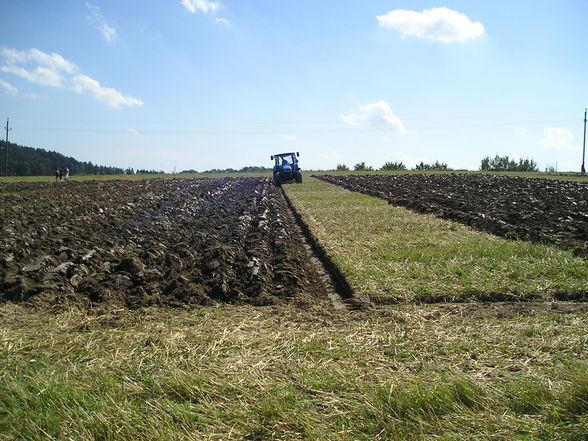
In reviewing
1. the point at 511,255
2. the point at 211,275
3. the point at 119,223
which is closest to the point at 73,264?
the point at 211,275

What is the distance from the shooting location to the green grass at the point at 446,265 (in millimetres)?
6406

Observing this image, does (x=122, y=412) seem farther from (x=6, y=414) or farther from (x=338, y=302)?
(x=338, y=302)

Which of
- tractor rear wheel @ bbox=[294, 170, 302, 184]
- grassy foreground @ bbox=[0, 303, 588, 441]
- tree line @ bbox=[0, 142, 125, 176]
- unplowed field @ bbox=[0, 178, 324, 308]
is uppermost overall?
→ tree line @ bbox=[0, 142, 125, 176]

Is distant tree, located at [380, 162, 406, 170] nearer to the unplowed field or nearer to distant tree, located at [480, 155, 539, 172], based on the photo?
distant tree, located at [480, 155, 539, 172]

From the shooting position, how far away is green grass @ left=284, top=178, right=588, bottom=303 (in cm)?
641

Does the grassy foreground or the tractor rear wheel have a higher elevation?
the tractor rear wheel

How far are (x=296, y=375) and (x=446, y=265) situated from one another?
4.75 meters

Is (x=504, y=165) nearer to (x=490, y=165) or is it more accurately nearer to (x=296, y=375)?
(x=490, y=165)

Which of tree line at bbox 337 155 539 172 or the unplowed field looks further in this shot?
tree line at bbox 337 155 539 172

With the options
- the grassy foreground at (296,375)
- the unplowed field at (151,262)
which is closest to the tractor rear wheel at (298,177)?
the unplowed field at (151,262)

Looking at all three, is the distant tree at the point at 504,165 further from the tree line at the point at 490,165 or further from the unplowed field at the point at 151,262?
the unplowed field at the point at 151,262

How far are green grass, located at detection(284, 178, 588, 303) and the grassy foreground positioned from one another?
736 millimetres

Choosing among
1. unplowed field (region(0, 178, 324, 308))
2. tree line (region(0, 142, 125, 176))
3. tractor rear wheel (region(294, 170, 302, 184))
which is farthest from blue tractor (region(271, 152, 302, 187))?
tree line (region(0, 142, 125, 176))

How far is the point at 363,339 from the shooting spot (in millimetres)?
4738
